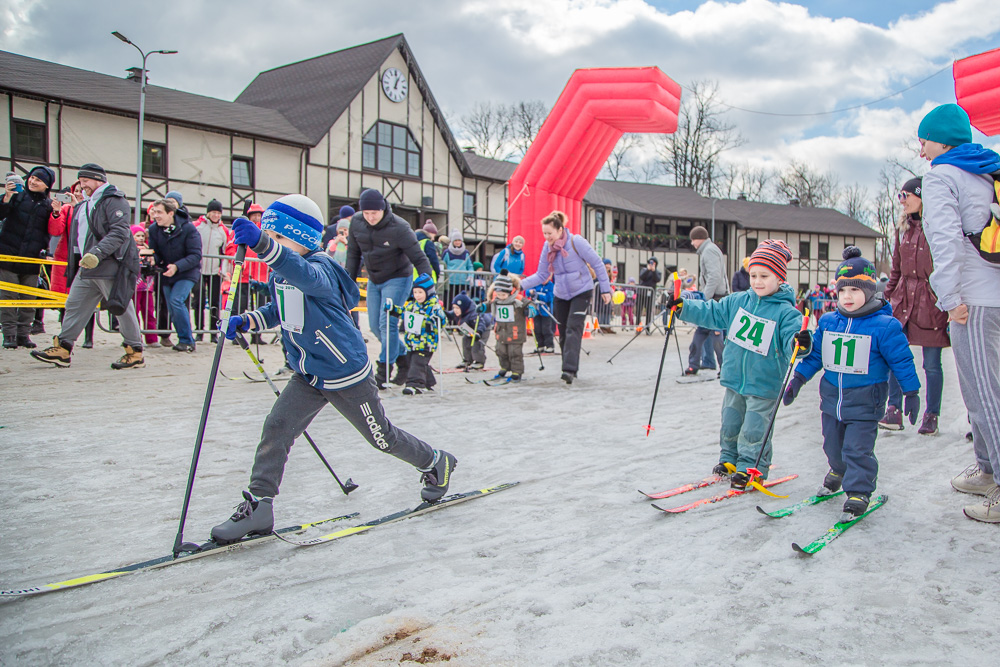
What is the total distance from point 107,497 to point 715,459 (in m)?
3.65

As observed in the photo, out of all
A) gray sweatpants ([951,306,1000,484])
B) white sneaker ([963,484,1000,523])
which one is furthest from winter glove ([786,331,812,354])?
white sneaker ([963,484,1000,523])

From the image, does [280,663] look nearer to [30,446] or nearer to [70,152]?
[30,446]

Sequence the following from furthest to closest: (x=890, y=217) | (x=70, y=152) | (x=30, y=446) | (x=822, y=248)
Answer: (x=890, y=217), (x=822, y=248), (x=70, y=152), (x=30, y=446)

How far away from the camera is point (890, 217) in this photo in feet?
185

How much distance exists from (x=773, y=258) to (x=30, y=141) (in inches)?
813

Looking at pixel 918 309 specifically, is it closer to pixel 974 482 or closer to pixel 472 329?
pixel 974 482

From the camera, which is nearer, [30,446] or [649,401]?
[30,446]

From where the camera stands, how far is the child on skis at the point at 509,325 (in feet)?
26.8

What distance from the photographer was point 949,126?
358cm

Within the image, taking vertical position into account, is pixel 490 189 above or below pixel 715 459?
above

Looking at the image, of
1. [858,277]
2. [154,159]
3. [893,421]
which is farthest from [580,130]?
[154,159]

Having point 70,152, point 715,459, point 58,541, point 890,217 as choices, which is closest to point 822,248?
point 890,217

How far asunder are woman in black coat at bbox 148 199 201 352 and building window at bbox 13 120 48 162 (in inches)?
525

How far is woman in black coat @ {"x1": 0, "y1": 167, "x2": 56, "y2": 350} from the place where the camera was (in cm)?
778
